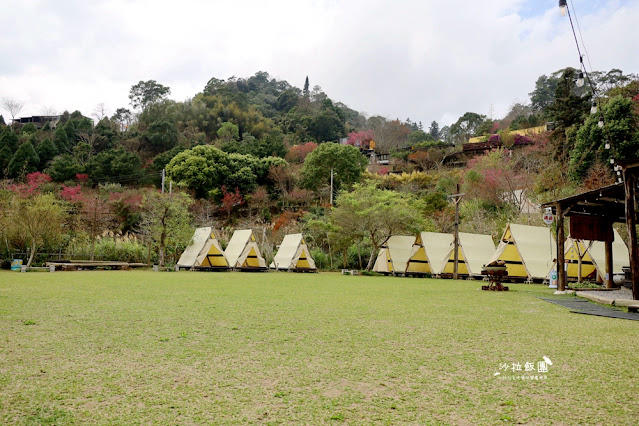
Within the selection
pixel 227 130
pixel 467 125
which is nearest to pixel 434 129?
pixel 467 125

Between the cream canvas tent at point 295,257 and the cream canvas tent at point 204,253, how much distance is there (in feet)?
8.50

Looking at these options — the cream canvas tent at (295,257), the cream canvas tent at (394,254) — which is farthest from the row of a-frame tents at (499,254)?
the cream canvas tent at (295,257)

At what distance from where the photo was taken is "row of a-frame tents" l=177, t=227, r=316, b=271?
19500 mm

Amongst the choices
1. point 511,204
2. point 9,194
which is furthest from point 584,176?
point 9,194

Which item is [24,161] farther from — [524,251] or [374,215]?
[524,251]

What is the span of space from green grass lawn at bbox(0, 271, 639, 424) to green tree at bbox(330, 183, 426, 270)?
41.0 feet

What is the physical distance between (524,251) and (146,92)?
1682 inches

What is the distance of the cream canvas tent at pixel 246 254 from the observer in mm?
20016

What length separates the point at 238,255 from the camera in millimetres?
20047

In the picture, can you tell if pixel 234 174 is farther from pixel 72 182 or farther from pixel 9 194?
pixel 9 194

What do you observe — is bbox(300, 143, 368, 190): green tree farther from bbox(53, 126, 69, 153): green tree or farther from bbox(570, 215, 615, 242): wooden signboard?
bbox(53, 126, 69, 153): green tree

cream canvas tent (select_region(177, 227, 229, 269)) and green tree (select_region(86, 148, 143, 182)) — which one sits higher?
green tree (select_region(86, 148, 143, 182))

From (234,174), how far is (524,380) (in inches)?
1077

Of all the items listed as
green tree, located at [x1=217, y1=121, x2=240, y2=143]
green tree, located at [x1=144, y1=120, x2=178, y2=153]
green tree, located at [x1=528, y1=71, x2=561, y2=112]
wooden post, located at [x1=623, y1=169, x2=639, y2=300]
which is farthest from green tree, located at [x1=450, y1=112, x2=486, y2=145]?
wooden post, located at [x1=623, y1=169, x2=639, y2=300]
